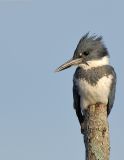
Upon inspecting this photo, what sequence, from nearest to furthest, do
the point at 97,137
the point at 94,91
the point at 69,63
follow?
the point at 97,137 → the point at 94,91 → the point at 69,63

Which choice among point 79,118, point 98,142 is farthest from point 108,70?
point 98,142

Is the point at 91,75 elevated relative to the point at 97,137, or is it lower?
elevated

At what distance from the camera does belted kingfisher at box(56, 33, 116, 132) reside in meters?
8.96

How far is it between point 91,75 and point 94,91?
28cm

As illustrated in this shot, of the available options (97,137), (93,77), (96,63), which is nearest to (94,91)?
(93,77)

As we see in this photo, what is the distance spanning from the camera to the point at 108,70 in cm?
917

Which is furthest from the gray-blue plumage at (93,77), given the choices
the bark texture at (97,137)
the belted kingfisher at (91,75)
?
the bark texture at (97,137)

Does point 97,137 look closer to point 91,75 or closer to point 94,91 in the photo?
point 94,91

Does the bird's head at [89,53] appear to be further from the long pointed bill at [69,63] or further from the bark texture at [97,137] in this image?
the bark texture at [97,137]

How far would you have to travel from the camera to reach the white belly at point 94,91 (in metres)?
8.89

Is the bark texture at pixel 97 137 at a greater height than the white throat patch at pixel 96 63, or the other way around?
the white throat patch at pixel 96 63

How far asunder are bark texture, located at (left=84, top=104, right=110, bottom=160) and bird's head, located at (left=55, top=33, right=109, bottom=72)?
237 centimetres

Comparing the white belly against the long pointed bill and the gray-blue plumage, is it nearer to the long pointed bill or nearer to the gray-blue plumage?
the gray-blue plumage

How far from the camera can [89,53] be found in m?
9.56
